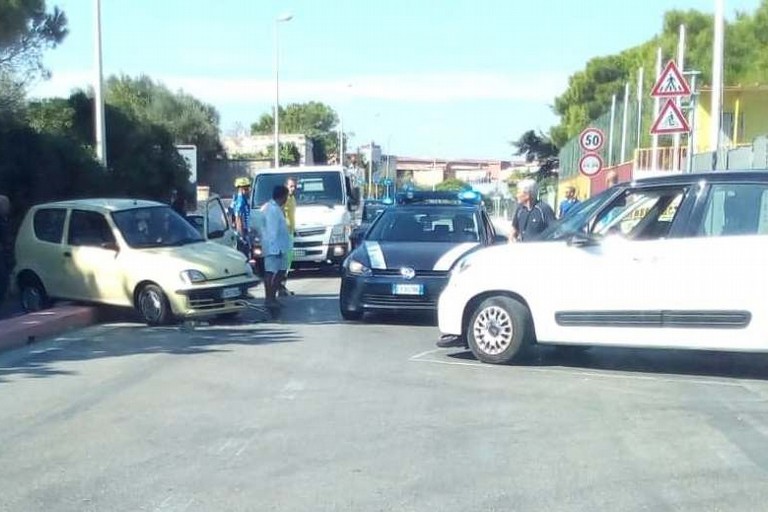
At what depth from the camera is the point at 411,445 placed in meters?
7.53

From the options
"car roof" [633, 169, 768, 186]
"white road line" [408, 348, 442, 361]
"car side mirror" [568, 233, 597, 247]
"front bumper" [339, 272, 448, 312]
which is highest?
"car roof" [633, 169, 768, 186]

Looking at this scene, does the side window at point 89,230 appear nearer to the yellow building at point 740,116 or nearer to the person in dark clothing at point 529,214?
the person in dark clothing at point 529,214

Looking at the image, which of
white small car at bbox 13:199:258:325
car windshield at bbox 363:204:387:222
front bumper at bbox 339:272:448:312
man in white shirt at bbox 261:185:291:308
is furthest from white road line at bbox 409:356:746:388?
car windshield at bbox 363:204:387:222

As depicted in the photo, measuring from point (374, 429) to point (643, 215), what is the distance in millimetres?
4114

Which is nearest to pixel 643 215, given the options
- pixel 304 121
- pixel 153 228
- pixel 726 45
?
pixel 153 228

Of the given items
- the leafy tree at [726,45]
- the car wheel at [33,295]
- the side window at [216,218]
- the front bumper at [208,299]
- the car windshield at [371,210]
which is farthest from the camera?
the leafy tree at [726,45]

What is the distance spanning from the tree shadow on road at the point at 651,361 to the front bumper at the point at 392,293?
175cm

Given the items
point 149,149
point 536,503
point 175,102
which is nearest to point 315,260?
point 149,149

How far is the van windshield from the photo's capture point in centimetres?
2330

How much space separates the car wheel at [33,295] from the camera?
50.6 ft

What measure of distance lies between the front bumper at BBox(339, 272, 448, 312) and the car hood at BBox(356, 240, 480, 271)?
0.46 feet

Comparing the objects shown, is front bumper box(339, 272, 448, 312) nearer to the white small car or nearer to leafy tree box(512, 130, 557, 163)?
the white small car

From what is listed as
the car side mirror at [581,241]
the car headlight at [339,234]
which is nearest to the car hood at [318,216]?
the car headlight at [339,234]

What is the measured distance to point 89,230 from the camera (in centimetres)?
1502
